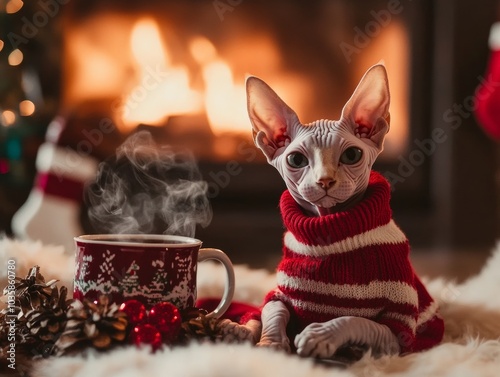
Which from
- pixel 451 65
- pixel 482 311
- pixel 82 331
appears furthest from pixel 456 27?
pixel 82 331

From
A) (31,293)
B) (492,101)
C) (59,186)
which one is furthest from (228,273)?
(492,101)

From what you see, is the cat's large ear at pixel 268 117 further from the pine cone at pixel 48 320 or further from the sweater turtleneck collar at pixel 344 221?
the pine cone at pixel 48 320

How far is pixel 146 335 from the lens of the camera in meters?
0.66

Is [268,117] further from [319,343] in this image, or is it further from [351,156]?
[319,343]

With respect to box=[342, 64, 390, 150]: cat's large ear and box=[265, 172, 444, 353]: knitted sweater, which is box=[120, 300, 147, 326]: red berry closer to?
box=[265, 172, 444, 353]: knitted sweater

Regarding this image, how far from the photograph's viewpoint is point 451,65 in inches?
93.7

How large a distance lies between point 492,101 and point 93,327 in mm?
1862

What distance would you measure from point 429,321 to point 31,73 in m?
1.98

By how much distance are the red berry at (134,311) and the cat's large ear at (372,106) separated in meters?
0.29

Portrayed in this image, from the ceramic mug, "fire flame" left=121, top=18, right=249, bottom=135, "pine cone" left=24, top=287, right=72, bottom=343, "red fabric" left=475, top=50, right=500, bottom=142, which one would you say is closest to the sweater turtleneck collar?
the ceramic mug

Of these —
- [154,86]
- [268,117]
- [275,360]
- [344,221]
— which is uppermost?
[154,86]

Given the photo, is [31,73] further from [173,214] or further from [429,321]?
[429,321]

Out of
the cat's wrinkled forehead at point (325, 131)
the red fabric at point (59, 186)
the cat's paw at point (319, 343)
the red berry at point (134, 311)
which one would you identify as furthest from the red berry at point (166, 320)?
the red fabric at point (59, 186)

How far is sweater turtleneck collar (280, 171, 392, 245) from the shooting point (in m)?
0.69
